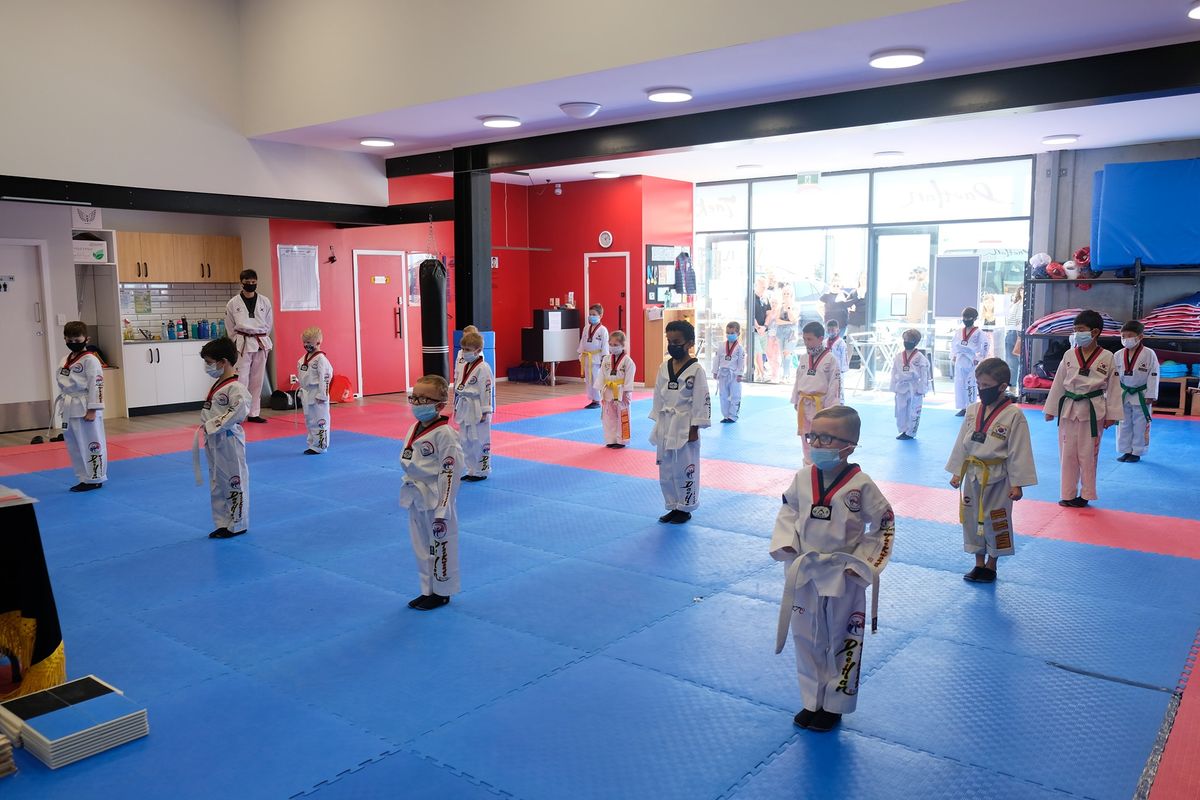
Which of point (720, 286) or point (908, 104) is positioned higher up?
point (908, 104)

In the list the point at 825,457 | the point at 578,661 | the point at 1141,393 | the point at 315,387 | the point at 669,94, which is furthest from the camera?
the point at 315,387

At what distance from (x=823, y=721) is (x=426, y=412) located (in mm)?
2594

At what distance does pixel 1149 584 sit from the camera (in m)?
5.35

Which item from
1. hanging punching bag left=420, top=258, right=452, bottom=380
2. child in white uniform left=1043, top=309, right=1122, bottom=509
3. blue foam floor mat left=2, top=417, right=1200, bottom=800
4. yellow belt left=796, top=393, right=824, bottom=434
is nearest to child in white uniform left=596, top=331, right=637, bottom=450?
yellow belt left=796, top=393, right=824, bottom=434

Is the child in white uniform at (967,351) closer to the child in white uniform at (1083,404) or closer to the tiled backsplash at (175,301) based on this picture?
the child in white uniform at (1083,404)

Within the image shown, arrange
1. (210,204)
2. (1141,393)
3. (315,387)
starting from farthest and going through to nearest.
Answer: (210,204), (315,387), (1141,393)

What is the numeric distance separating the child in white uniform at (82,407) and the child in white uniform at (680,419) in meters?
5.08

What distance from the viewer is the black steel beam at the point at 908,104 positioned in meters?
6.68

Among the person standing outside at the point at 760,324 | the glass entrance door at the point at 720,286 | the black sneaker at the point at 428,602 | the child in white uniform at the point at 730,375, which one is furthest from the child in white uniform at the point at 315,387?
the person standing outside at the point at 760,324

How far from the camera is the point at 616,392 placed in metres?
9.91

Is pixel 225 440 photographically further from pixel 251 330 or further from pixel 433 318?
pixel 433 318

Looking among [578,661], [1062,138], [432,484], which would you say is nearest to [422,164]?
[432,484]

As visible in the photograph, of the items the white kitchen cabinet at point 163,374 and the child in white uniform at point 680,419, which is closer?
the child in white uniform at point 680,419

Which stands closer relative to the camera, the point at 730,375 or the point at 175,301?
the point at 730,375
